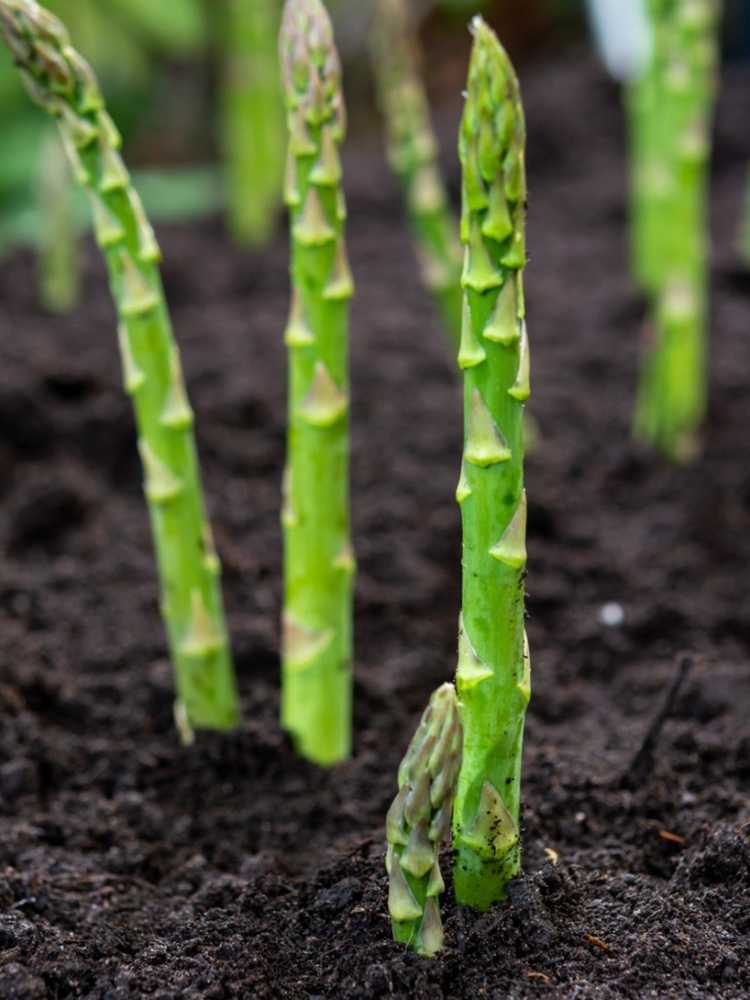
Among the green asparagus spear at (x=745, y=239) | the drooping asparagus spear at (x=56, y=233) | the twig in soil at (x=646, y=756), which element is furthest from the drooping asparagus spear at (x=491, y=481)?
the green asparagus spear at (x=745, y=239)

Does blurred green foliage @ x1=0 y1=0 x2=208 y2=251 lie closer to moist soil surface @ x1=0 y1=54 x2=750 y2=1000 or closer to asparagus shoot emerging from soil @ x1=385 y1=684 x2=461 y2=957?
moist soil surface @ x1=0 y1=54 x2=750 y2=1000

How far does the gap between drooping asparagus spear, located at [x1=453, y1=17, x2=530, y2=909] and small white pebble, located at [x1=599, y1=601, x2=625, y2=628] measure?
78 centimetres

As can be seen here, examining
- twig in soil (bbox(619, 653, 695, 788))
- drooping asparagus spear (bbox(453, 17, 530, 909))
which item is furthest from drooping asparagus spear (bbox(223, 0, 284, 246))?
drooping asparagus spear (bbox(453, 17, 530, 909))

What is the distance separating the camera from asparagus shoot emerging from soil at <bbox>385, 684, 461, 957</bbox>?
37.5 inches

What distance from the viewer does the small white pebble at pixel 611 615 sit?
1.87 m

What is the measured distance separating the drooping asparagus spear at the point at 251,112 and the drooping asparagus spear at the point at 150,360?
196 centimetres

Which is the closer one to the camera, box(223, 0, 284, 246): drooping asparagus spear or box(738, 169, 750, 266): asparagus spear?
box(738, 169, 750, 266): asparagus spear

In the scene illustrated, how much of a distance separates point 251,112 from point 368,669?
6.65 ft

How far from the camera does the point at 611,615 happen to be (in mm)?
1880

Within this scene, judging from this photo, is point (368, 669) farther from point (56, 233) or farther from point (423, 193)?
point (56, 233)

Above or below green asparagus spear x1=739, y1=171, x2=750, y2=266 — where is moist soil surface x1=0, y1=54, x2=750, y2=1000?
below

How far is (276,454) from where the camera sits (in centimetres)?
232

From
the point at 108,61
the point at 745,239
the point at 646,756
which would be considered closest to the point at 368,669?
the point at 646,756

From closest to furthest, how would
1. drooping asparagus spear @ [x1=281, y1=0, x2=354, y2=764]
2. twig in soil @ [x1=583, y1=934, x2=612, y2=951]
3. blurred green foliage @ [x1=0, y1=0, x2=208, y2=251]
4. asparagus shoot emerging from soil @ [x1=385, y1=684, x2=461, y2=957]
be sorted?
asparagus shoot emerging from soil @ [x1=385, y1=684, x2=461, y2=957] → twig in soil @ [x1=583, y1=934, x2=612, y2=951] → drooping asparagus spear @ [x1=281, y1=0, x2=354, y2=764] → blurred green foliage @ [x1=0, y1=0, x2=208, y2=251]
